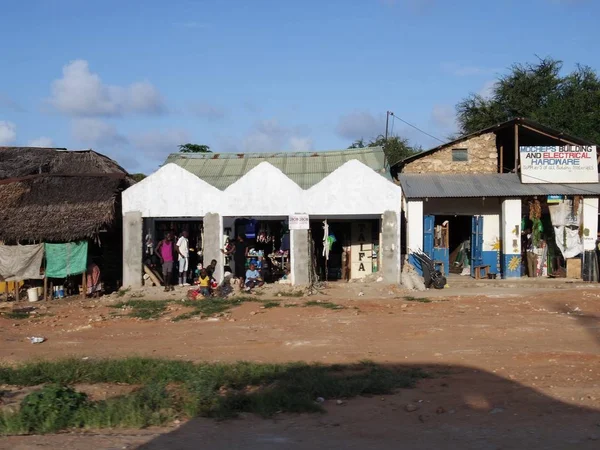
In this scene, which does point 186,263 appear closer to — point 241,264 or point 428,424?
point 241,264

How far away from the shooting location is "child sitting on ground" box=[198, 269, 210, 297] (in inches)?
729

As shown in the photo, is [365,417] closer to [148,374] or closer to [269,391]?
[269,391]

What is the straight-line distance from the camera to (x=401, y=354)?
11.6 metres

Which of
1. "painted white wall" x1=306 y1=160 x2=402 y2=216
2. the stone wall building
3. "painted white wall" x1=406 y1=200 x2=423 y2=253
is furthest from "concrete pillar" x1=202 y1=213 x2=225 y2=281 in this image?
"painted white wall" x1=406 y1=200 x2=423 y2=253

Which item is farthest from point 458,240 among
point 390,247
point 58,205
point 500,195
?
point 58,205

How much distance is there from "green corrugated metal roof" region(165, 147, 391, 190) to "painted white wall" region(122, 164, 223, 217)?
6.08 feet

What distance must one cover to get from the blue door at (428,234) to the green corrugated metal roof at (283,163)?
82.0 inches

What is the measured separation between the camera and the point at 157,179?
66.7ft

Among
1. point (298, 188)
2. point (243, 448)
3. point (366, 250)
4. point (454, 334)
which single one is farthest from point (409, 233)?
point (243, 448)

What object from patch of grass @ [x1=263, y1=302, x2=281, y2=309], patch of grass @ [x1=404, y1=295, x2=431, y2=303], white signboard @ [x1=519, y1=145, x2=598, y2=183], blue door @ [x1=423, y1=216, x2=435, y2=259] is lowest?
patch of grass @ [x1=263, y1=302, x2=281, y2=309]

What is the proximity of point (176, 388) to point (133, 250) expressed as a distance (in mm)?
11391

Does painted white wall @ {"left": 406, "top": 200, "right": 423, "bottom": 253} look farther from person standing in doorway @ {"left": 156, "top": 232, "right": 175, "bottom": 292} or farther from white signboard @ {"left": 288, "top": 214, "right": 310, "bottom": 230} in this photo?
person standing in doorway @ {"left": 156, "top": 232, "right": 175, "bottom": 292}

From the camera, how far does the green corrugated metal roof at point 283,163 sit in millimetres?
22594

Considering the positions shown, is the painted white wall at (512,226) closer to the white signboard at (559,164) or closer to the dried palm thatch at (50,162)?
the white signboard at (559,164)
